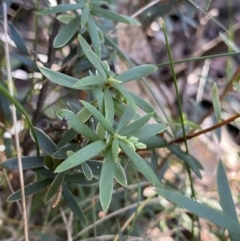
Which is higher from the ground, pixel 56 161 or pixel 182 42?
pixel 56 161

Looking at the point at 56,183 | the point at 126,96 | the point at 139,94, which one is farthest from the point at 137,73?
the point at 139,94

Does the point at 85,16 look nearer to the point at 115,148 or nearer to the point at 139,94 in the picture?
the point at 115,148

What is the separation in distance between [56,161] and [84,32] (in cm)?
18

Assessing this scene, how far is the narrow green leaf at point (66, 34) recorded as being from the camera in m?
0.43

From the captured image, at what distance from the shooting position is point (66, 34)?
1.47 feet

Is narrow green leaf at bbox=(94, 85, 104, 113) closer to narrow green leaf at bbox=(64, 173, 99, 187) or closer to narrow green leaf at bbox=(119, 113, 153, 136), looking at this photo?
narrow green leaf at bbox=(119, 113, 153, 136)

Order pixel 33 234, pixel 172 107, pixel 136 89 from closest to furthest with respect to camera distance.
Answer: pixel 33 234, pixel 136 89, pixel 172 107

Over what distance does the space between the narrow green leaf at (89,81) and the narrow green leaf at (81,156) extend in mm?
46

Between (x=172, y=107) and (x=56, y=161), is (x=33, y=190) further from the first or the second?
(x=172, y=107)

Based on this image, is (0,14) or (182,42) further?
(182,42)

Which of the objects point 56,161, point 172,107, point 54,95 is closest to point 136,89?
point 172,107

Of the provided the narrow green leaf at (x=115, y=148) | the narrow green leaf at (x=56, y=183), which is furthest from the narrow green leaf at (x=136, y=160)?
the narrow green leaf at (x=56, y=183)

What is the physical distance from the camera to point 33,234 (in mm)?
656

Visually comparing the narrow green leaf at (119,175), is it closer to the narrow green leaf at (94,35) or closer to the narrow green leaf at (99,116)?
the narrow green leaf at (99,116)
